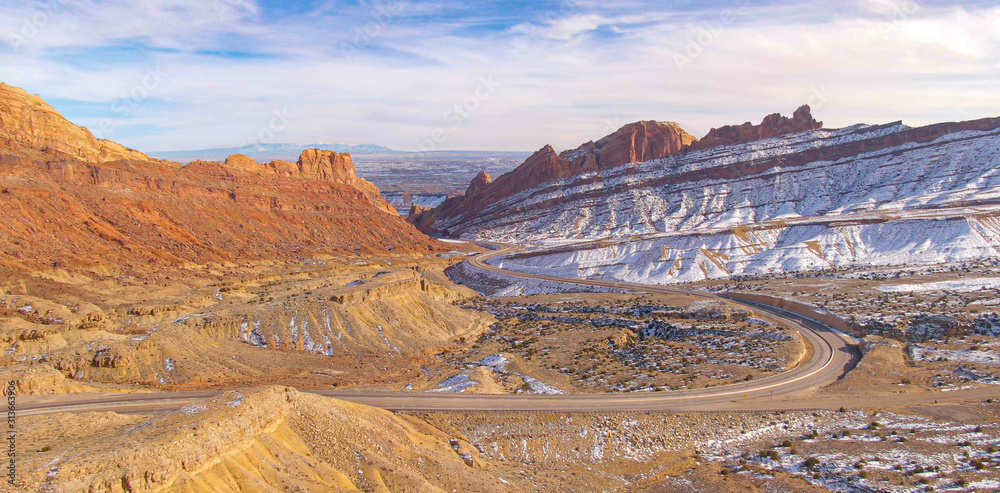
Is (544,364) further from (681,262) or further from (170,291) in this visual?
(681,262)

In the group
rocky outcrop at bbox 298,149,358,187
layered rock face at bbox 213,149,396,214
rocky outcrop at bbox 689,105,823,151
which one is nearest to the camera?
layered rock face at bbox 213,149,396,214

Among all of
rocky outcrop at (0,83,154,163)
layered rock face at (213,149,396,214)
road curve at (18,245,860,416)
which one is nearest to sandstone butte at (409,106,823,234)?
layered rock face at (213,149,396,214)

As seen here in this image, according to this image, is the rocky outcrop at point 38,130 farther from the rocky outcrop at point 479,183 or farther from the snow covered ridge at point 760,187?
the rocky outcrop at point 479,183

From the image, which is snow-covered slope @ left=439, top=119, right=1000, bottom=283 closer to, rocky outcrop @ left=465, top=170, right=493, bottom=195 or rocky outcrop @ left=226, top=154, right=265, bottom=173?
rocky outcrop @ left=465, top=170, right=493, bottom=195

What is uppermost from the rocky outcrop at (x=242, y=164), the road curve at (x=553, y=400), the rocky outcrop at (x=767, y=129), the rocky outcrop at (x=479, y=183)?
the rocky outcrop at (x=767, y=129)

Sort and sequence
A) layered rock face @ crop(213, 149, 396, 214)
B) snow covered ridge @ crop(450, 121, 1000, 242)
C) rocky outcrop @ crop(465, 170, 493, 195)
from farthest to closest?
1. rocky outcrop @ crop(465, 170, 493, 195)
2. layered rock face @ crop(213, 149, 396, 214)
3. snow covered ridge @ crop(450, 121, 1000, 242)

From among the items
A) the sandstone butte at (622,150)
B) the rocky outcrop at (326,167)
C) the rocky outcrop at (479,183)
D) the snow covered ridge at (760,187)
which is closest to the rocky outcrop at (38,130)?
the rocky outcrop at (326,167)

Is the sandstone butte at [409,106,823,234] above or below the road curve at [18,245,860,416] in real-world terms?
above
